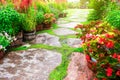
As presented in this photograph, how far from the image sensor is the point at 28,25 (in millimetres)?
5285

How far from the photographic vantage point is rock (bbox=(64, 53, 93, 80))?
326cm

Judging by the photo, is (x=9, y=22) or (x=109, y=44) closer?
(x=109, y=44)

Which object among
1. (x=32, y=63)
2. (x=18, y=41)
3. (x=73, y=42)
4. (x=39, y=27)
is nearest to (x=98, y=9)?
(x=39, y=27)

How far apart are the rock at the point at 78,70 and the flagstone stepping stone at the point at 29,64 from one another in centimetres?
32

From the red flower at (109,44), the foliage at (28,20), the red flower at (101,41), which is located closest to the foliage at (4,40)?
the foliage at (28,20)

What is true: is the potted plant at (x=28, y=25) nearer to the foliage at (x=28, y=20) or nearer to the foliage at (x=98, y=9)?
the foliage at (x=28, y=20)

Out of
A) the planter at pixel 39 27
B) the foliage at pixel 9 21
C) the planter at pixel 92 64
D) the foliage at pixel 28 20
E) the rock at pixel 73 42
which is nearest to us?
the planter at pixel 92 64

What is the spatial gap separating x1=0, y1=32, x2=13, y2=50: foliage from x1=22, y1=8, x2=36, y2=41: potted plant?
724 millimetres

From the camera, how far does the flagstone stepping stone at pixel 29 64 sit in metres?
3.42

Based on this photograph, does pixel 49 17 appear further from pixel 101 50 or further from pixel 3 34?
pixel 101 50

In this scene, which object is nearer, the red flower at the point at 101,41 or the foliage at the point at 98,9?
the red flower at the point at 101,41

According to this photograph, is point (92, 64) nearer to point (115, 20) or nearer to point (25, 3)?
point (115, 20)

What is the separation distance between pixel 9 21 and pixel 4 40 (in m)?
0.65

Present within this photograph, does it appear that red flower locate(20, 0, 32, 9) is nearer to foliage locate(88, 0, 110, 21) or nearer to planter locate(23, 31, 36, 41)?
planter locate(23, 31, 36, 41)
